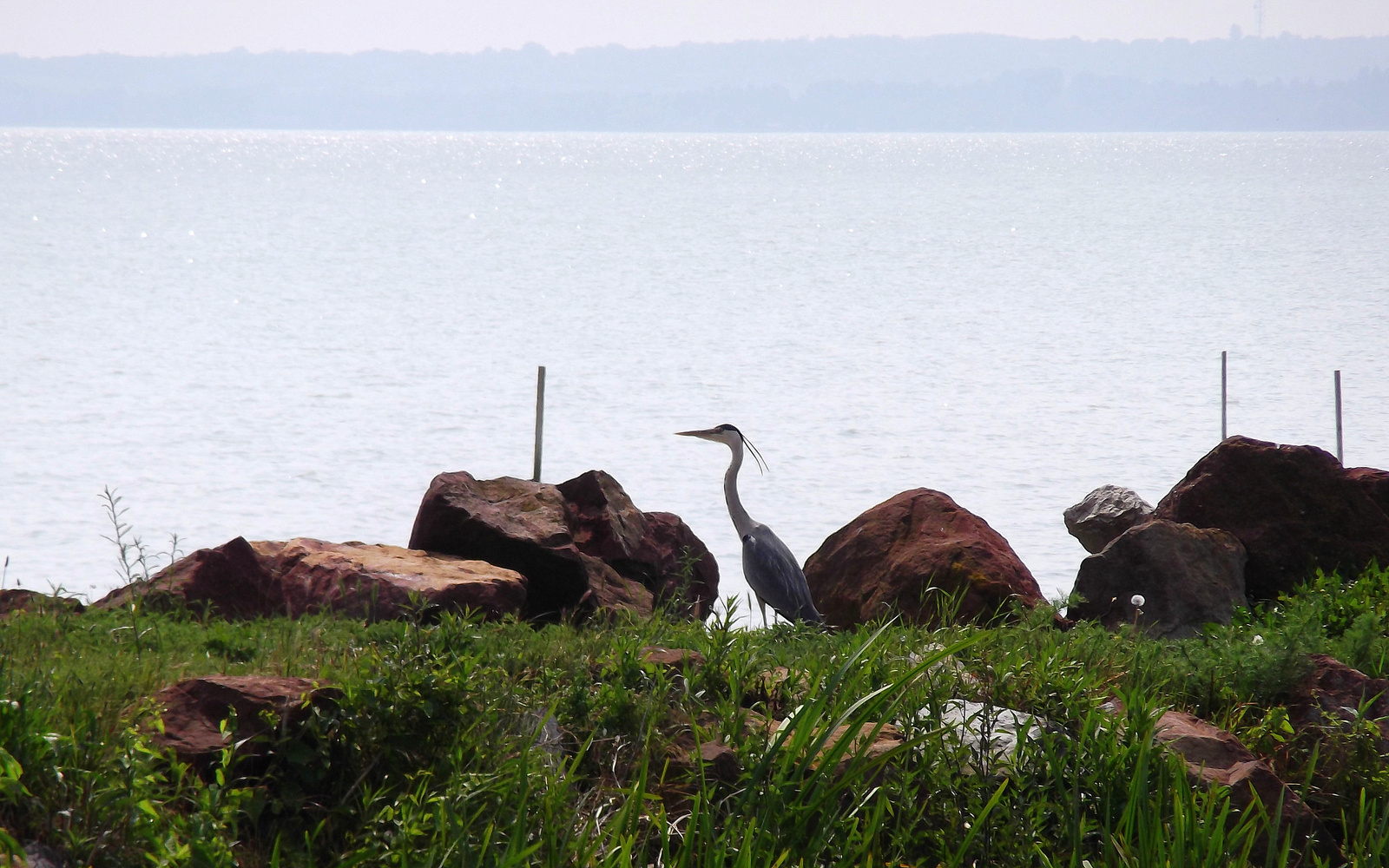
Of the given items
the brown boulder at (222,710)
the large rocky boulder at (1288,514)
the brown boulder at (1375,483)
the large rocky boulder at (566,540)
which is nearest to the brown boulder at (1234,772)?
the brown boulder at (222,710)

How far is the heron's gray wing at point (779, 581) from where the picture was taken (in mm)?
6781

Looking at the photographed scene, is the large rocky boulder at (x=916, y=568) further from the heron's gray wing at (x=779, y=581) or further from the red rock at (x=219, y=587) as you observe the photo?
the red rock at (x=219, y=587)

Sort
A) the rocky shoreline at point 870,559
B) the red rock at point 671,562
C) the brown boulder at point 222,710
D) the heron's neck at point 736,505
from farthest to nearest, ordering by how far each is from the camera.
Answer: the red rock at point 671,562, the heron's neck at point 736,505, the rocky shoreline at point 870,559, the brown boulder at point 222,710

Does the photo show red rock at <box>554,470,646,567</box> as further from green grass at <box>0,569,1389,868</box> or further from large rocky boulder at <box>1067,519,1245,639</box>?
green grass at <box>0,569,1389,868</box>

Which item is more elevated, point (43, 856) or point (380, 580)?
point (380, 580)

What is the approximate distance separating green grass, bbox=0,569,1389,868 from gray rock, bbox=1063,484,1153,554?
3818 millimetres

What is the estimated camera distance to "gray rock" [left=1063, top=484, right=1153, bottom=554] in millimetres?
8047

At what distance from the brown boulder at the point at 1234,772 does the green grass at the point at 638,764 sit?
6cm

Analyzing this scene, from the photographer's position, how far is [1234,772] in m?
3.57

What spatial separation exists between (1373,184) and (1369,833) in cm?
8680

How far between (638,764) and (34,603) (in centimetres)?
334

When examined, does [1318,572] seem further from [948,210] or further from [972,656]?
[948,210]

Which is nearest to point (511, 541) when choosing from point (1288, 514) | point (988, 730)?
point (988, 730)

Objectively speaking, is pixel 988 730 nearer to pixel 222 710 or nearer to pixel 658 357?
pixel 222 710
